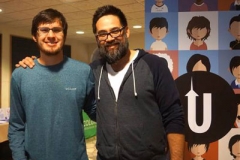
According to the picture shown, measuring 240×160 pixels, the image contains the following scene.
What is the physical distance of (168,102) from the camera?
1.31 m

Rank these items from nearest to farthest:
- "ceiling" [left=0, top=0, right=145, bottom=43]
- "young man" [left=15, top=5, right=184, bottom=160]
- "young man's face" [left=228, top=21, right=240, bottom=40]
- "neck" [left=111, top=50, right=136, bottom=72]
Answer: "young man" [left=15, top=5, right=184, bottom=160], "neck" [left=111, top=50, right=136, bottom=72], "young man's face" [left=228, top=21, right=240, bottom=40], "ceiling" [left=0, top=0, right=145, bottom=43]

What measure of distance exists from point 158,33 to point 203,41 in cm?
35

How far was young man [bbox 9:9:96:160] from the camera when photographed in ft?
4.42

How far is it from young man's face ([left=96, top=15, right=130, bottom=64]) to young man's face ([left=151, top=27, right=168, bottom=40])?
53cm

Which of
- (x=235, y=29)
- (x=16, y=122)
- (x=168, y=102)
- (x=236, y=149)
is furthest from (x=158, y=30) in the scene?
(x=16, y=122)

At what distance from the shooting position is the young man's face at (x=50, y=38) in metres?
1.37

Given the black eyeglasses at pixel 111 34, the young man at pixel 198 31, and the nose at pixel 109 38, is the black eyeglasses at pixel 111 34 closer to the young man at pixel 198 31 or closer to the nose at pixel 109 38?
the nose at pixel 109 38

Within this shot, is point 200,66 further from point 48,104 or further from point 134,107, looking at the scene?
point 48,104

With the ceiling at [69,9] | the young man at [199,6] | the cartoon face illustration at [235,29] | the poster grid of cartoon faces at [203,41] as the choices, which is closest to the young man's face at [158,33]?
the poster grid of cartoon faces at [203,41]

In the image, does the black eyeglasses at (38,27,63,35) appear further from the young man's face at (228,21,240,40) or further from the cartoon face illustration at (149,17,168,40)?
the young man's face at (228,21,240,40)

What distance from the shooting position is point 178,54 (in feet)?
6.15

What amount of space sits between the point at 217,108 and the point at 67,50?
6538 millimetres

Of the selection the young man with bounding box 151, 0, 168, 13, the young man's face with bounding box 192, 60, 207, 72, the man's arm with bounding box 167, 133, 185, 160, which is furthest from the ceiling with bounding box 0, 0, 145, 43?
the man's arm with bounding box 167, 133, 185, 160

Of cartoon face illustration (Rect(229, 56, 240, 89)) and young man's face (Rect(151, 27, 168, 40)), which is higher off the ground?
young man's face (Rect(151, 27, 168, 40))
